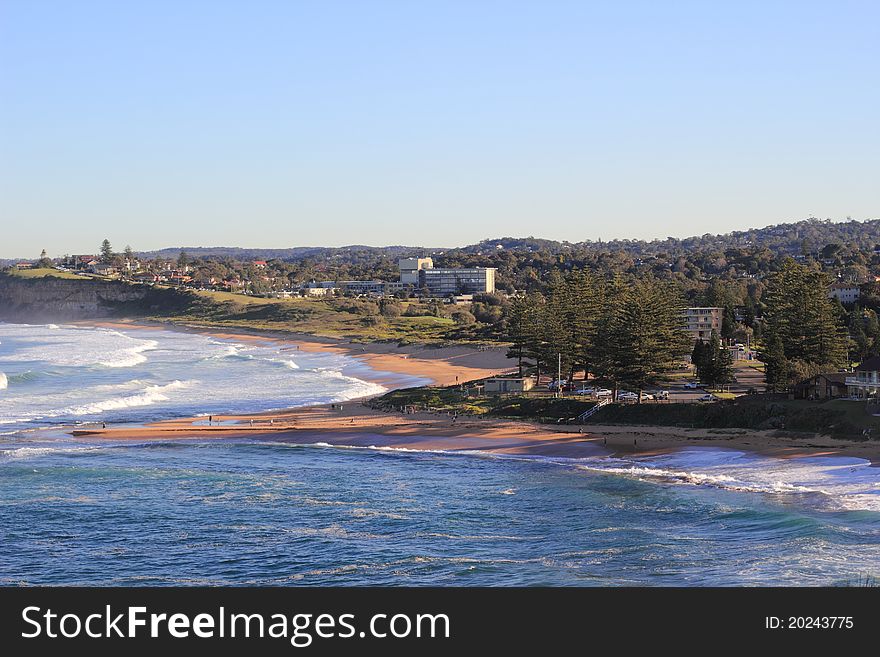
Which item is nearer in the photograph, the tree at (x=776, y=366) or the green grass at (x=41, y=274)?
the tree at (x=776, y=366)

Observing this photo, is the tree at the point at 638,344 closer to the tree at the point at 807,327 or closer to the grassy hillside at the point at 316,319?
the tree at the point at 807,327

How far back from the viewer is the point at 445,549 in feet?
74.9

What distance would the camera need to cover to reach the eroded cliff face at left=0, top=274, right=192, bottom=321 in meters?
167

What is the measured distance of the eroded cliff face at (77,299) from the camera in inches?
6565

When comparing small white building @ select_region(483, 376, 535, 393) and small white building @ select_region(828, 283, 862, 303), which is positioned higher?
small white building @ select_region(828, 283, 862, 303)

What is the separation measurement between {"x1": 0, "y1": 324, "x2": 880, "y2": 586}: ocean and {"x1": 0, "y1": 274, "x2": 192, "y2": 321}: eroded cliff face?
12756 centimetres

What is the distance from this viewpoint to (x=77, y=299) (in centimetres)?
17650

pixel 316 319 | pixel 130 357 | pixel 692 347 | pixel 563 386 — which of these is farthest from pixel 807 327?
pixel 316 319

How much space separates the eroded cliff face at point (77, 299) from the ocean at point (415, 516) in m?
128

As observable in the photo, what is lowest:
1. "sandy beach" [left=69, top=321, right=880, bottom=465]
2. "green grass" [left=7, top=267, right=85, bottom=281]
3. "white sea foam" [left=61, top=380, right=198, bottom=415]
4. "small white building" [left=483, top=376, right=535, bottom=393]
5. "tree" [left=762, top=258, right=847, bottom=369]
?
"white sea foam" [left=61, top=380, right=198, bottom=415]

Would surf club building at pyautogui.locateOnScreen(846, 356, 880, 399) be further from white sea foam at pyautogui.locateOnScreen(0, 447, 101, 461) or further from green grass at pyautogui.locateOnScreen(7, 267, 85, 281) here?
green grass at pyautogui.locateOnScreen(7, 267, 85, 281)

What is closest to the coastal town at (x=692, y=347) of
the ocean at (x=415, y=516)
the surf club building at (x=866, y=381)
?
the surf club building at (x=866, y=381)

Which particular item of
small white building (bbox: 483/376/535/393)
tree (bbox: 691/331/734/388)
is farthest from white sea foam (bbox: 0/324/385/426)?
tree (bbox: 691/331/734/388)
